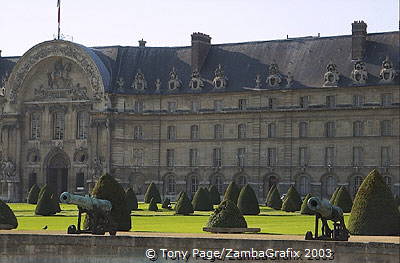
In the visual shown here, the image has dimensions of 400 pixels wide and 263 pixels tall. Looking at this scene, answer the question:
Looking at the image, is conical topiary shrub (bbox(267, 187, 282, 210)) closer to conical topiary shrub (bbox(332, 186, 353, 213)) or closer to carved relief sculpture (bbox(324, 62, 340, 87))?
conical topiary shrub (bbox(332, 186, 353, 213))

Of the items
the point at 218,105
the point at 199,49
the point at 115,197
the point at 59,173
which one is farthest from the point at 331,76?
the point at 115,197

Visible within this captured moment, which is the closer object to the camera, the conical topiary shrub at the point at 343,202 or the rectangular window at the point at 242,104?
the conical topiary shrub at the point at 343,202

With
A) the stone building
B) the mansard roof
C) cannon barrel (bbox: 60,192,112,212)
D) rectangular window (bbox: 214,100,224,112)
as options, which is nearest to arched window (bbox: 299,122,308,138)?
the stone building

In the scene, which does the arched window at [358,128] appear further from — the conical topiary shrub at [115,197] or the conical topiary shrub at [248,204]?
the conical topiary shrub at [115,197]

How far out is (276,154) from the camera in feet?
294

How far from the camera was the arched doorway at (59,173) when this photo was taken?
97.1 m

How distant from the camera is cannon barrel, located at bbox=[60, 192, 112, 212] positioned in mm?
37594

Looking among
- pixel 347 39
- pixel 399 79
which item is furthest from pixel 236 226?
pixel 347 39

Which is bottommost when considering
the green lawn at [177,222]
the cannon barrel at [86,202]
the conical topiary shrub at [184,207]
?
the green lawn at [177,222]

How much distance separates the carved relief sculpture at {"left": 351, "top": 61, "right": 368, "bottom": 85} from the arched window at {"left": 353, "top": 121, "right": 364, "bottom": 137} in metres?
3.27

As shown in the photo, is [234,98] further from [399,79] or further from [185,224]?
[185,224]

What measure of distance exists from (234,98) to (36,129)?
63.9ft

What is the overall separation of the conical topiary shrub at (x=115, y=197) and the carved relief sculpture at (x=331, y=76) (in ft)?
155

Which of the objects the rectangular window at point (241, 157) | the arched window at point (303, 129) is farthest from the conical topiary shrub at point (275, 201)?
the rectangular window at point (241, 157)
